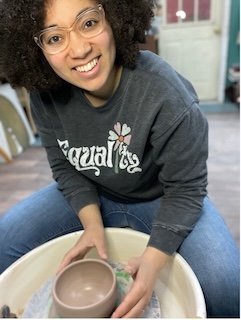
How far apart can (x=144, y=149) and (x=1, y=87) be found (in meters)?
2.11

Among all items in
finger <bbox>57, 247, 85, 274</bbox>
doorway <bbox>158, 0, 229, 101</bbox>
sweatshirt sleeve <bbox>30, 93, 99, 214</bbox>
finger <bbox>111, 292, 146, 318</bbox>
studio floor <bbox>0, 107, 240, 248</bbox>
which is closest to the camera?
finger <bbox>111, 292, 146, 318</bbox>

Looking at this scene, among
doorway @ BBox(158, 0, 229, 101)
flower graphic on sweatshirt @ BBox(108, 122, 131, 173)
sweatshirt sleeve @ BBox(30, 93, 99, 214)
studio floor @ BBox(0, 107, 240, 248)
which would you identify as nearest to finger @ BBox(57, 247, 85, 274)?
sweatshirt sleeve @ BBox(30, 93, 99, 214)

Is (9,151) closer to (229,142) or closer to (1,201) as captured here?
(1,201)

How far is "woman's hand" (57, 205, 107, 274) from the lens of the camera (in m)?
0.77

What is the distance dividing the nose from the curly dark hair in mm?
83

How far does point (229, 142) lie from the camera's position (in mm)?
2482

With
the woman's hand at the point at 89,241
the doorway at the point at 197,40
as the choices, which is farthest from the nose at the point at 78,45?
the doorway at the point at 197,40

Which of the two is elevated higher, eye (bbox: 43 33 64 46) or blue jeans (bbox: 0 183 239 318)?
eye (bbox: 43 33 64 46)

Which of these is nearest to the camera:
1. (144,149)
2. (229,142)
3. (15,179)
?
(144,149)

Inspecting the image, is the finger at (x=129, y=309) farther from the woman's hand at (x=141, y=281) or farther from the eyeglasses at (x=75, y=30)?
the eyeglasses at (x=75, y=30)

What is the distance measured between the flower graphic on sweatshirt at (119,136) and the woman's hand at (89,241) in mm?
172

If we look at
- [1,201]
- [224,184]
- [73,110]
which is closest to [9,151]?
[1,201]

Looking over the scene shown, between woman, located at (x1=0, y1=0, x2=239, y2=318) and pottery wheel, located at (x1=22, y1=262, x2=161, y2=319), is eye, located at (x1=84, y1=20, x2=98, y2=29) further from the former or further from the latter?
pottery wheel, located at (x1=22, y1=262, x2=161, y2=319)

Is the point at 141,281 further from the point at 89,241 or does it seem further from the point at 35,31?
the point at 35,31
